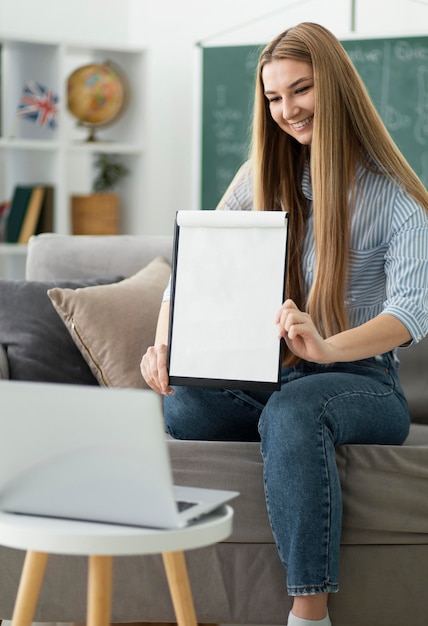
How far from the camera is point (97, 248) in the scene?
234 centimetres

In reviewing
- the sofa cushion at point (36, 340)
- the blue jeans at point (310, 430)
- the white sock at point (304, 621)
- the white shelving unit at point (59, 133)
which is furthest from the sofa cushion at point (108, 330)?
the white shelving unit at point (59, 133)

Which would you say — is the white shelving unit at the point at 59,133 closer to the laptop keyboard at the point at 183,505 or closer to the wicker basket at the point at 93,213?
the wicker basket at the point at 93,213

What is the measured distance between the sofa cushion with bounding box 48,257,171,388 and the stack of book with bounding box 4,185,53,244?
1905 mm

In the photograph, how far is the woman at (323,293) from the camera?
1576 mm

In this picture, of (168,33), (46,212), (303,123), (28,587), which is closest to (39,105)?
(46,212)

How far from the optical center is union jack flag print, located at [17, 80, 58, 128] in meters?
3.91

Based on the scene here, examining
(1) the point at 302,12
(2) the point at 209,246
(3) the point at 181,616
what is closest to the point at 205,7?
(1) the point at 302,12

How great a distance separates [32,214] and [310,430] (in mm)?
2568

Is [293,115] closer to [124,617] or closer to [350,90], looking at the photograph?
[350,90]

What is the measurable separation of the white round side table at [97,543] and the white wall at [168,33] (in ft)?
9.79

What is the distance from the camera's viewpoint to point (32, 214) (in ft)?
12.9

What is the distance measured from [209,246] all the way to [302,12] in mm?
2630

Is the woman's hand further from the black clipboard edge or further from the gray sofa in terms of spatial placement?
the gray sofa

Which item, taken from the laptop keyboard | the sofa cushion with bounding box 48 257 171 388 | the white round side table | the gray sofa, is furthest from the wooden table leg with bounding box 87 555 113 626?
the sofa cushion with bounding box 48 257 171 388
